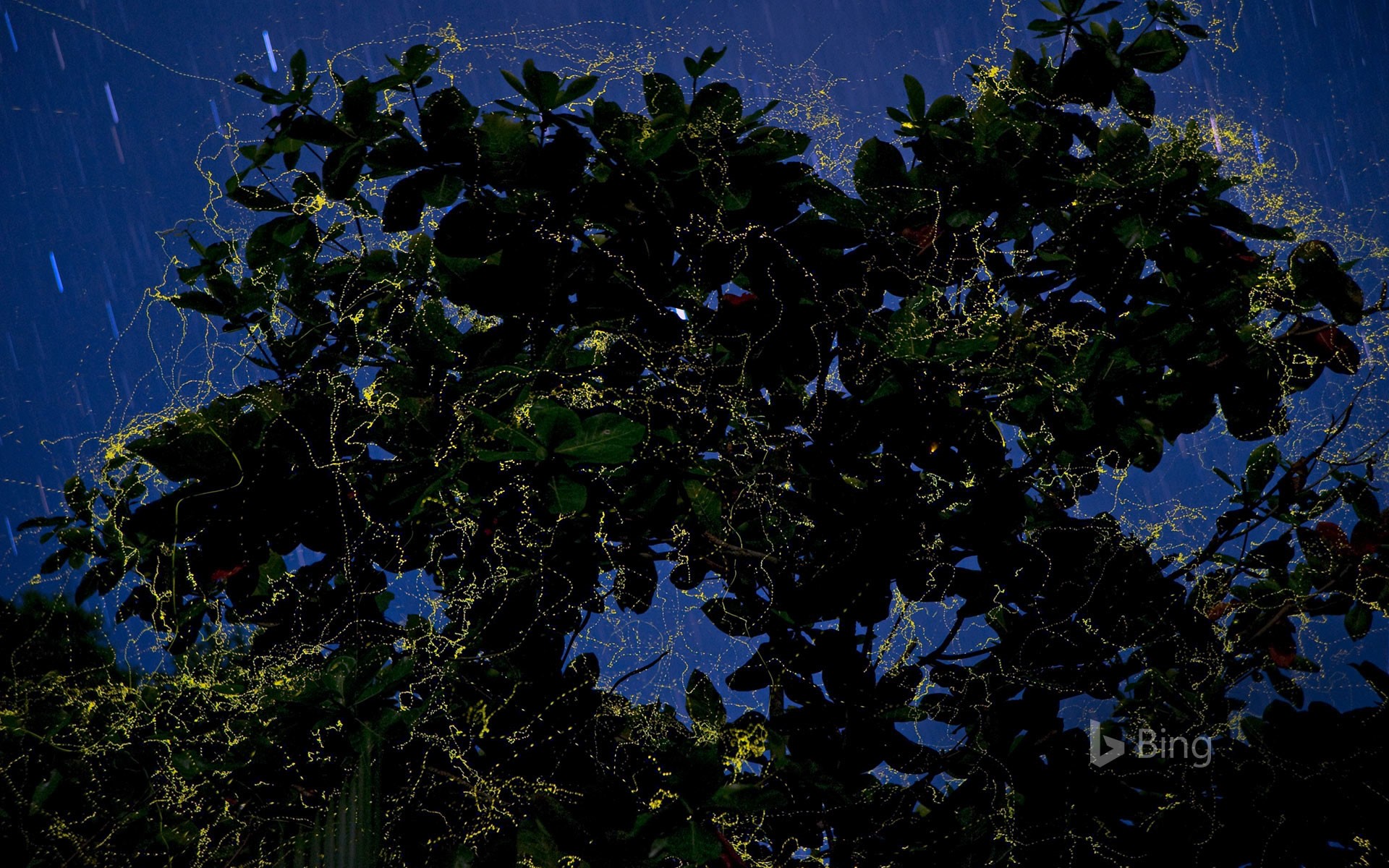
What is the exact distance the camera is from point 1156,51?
1396 millimetres

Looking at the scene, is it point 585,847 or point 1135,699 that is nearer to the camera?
point 585,847

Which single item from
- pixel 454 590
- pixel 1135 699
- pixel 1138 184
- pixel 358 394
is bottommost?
pixel 1135 699

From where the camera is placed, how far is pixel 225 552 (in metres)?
1.24

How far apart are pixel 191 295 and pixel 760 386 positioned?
113cm

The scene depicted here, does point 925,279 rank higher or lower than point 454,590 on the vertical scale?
higher

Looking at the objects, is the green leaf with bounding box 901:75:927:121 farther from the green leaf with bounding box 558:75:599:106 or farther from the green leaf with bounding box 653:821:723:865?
the green leaf with bounding box 653:821:723:865

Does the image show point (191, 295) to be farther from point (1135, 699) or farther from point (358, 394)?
point (1135, 699)

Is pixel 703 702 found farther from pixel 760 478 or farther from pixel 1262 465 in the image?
pixel 1262 465

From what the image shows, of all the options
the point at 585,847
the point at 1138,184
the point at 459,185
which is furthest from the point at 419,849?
the point at 1138,184

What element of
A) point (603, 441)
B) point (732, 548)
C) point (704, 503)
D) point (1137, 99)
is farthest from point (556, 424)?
point (1137, 99)

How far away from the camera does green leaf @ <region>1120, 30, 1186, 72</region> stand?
139 centimetres

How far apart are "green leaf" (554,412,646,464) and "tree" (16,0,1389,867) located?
140 mm

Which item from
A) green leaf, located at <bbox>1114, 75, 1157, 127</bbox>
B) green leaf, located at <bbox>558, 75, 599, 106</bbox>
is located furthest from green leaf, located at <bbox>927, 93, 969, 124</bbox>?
green leaf, located at <bbox>558, 75, 599, 106</bbox>

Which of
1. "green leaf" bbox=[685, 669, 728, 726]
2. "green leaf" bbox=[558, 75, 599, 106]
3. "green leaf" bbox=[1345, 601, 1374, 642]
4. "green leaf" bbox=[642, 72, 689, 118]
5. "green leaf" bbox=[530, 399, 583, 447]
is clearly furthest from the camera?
"green leaf" bbox=[1345, 601, 1374, 642]
